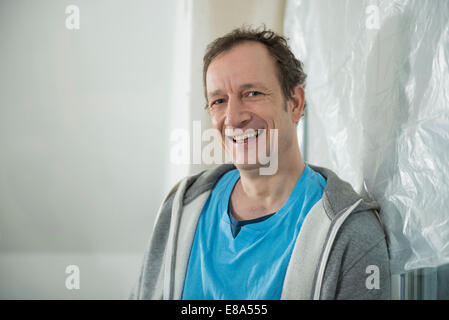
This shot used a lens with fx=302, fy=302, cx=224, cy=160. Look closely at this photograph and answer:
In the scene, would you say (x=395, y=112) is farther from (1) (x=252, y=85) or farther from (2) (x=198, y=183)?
(2) (x=198, y=183)

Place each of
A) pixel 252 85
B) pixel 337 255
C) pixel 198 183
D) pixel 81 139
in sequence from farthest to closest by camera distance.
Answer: pixel 81 139, pixel 198 183, pixel 252 85, pixel 337 255

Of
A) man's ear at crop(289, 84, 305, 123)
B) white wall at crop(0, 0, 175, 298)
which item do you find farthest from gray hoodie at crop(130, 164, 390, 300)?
white wall at crop(0, 0, 175, 298)

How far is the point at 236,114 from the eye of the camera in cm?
59

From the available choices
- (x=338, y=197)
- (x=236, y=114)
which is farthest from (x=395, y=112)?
(x=236, y=114)

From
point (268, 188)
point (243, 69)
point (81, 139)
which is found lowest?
point (268, 188)

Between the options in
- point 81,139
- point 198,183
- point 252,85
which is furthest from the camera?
point 81,139

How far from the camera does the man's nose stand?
0.59 m

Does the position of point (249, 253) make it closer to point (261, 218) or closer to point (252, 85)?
point (261, 218)

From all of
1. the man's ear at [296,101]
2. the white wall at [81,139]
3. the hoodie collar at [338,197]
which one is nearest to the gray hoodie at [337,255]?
the hoodie collar at [338,197]

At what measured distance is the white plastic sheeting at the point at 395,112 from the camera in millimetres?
433

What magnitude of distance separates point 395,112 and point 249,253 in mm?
356

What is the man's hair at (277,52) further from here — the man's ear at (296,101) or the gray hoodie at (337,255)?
the gray hoodie at (337,255)

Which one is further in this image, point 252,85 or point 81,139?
point 81,139

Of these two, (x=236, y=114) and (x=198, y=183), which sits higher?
(x=236, y=114)
